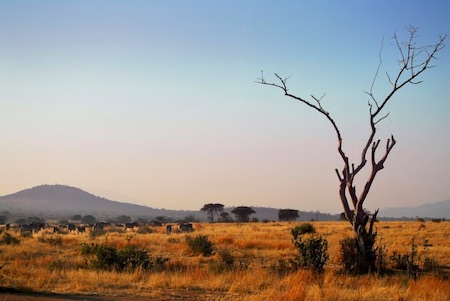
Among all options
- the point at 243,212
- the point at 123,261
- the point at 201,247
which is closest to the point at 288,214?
the point at 243,212

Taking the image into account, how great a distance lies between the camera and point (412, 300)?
488 inches

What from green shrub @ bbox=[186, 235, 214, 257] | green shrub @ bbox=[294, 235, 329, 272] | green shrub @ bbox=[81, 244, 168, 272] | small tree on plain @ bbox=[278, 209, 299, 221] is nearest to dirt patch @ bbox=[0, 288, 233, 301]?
green shrub @ bbox=[294, 235, 329, 272]

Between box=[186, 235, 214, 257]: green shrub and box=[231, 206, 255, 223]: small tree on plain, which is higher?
box=[231, 206, 255, 223]: small tree on plain

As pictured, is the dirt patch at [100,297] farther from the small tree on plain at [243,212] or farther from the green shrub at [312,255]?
the small tree on plain at [243,212]

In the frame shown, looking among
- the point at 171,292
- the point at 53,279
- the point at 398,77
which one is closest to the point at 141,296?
the point at 171,292

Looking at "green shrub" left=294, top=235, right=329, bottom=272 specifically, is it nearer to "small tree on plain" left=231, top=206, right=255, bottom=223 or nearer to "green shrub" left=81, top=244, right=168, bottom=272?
"green shrub" left=81, top=244, right=168, bottom=272

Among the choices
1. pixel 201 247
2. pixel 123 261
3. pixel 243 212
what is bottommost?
pixel 123 261

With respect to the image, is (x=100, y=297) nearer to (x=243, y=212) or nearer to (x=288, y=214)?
(x=243, y=212)

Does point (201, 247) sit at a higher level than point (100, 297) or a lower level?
higher

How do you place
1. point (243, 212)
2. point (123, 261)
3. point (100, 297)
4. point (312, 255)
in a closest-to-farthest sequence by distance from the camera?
1. point (100, 297)
2. point (312, 255)
3. point (123, 261)
4. point (243, 212)

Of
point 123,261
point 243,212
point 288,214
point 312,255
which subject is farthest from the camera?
point 288,214

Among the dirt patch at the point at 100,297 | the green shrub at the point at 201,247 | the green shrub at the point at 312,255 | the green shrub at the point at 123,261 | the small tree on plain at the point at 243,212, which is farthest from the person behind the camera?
the small tree on plain at the point at 243,212

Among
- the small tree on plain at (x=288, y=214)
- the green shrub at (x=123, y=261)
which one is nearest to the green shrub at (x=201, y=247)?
the green shrub at (x=123, y=261)

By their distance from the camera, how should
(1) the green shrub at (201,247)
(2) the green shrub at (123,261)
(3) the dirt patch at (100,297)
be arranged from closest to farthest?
(3) the dirt patch at (100,297), (2) the green shrub at (123,261), (1) the green shrub at (201,247)
